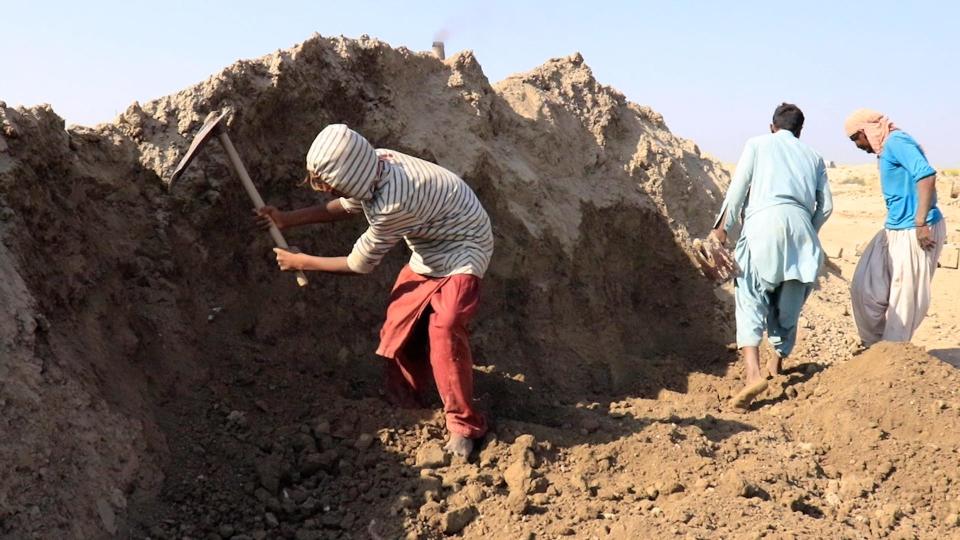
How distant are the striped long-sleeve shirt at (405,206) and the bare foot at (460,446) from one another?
2.37ft

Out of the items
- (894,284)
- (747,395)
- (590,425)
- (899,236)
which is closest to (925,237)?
(899,236)

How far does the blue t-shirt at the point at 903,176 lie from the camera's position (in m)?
5.04

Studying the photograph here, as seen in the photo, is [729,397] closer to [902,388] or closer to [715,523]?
[902,388]

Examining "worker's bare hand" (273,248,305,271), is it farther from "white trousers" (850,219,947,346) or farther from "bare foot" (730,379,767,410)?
"white trousers" (850,219,947,346)

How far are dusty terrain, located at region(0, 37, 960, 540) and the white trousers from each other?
46 cm

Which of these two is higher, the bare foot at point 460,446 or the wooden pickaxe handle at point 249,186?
the wooden pickaxe handle at point 249,186

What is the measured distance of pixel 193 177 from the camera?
4.38m

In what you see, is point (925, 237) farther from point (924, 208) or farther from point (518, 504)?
point (518, 504)

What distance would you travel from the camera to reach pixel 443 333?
3826mm

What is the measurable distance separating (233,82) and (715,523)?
10.3 feet

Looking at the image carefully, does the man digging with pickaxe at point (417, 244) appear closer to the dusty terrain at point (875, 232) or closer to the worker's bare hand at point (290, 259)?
the worker's bare hand at point (290, 259)

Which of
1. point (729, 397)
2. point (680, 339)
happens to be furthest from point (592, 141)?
→ point (729, 397)

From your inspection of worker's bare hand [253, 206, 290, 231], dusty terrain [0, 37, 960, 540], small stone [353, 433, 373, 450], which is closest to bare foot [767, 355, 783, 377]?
dusty terrain [0, 37, 960, 540]

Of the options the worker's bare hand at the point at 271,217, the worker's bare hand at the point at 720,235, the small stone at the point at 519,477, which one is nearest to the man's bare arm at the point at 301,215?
the worker's bare hand at the point at 271,217
